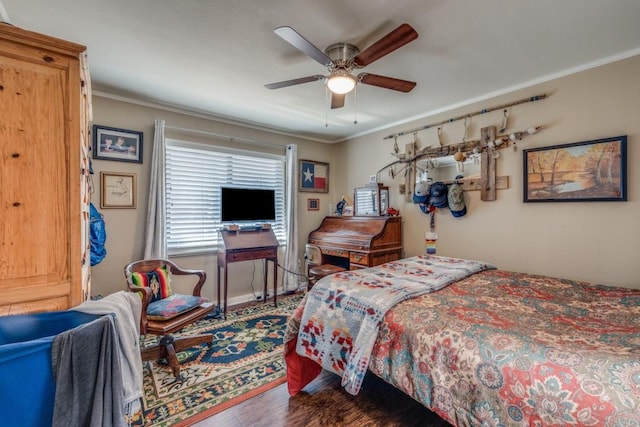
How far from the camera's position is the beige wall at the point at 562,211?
2.27m

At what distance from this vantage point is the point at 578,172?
247cm

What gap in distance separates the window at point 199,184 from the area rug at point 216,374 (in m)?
1.00

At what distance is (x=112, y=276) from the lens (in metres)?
3.01

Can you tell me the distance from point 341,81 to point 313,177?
2613mm

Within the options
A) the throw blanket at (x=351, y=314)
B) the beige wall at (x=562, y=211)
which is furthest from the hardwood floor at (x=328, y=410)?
the beige wall at (x=562, y=211)

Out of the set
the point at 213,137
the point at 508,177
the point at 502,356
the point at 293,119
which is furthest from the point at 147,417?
the point at 508,177

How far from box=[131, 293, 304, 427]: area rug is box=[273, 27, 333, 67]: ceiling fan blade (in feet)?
7.33

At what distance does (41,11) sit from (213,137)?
200 centimetres

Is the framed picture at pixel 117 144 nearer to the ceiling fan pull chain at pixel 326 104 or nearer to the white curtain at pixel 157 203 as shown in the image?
the white curtain at pixel 157 203

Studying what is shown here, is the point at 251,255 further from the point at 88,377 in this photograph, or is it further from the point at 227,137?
the point at 88,377

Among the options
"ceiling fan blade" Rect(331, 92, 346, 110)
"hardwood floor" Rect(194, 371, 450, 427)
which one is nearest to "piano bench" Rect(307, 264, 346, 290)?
"hardwood floor" Rect(194, 371, 450, 427)

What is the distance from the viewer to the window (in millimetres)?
3437

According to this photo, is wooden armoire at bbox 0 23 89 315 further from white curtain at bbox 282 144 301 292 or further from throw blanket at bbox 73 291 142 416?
white curtain at bbox 282 144 301 292

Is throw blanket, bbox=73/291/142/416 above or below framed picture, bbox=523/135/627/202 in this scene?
below
